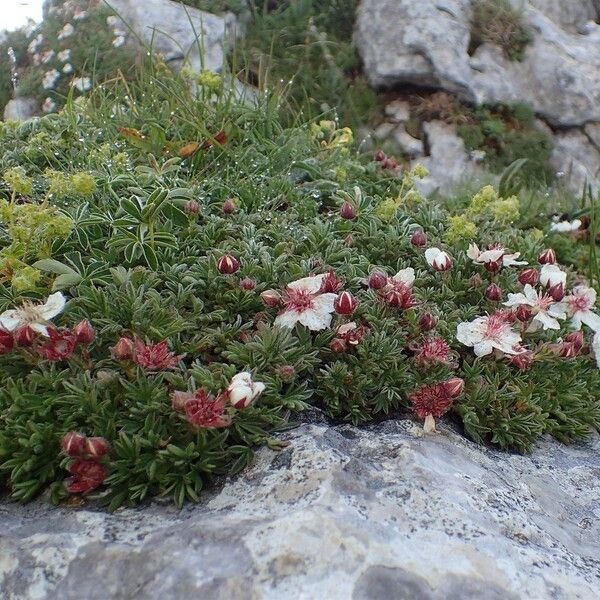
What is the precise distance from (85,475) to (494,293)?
6.81 feet

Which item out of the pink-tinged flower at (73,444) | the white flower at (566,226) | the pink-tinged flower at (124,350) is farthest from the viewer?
the white flower at (566,226)

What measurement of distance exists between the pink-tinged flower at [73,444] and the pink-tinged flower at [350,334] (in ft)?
3.68

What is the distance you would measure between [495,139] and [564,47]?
187 centimetres

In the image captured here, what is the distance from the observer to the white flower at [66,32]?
28.4 ft

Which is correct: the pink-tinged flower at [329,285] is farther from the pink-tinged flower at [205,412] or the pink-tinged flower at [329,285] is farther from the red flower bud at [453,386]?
the pink-tinged flower at [205,412]

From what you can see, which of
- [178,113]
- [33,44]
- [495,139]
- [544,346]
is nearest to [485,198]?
[544,346]

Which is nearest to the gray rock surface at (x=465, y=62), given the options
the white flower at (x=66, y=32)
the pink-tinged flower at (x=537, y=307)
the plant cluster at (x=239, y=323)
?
→ the white flower at (x=66, y=32)

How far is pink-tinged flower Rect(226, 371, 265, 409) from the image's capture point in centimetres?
242

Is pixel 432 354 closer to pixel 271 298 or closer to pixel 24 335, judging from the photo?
pixel 271 298

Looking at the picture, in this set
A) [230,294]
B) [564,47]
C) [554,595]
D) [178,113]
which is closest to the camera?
[554,595]

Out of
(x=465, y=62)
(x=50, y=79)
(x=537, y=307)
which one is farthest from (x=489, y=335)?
(x=50, y=79)

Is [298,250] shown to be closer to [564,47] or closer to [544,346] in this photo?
[544,346]

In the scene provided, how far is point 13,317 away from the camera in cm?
265

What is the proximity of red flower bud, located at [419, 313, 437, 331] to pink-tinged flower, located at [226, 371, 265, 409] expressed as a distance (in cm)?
93
